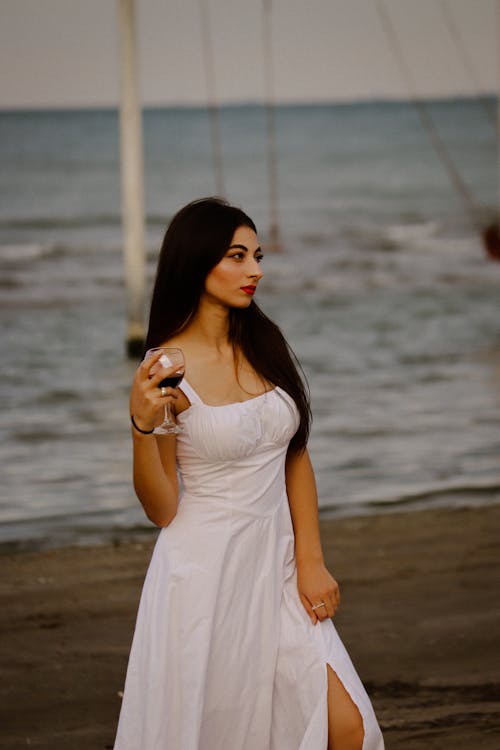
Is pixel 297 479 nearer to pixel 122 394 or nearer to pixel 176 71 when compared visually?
pixel 122 394

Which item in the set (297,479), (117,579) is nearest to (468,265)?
(117,579)

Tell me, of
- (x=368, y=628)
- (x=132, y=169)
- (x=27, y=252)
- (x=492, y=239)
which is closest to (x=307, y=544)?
(x=368, y=628)

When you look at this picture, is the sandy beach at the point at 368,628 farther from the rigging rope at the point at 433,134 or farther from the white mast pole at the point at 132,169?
the rigging rope at the point at 433,134

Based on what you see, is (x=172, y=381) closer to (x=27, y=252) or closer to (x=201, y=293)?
(x=201, y=293)

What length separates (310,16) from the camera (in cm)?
4231

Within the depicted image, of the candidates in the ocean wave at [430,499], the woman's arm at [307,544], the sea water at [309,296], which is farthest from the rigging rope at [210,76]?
the woman's arm at [307,544]

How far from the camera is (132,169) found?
1437cm

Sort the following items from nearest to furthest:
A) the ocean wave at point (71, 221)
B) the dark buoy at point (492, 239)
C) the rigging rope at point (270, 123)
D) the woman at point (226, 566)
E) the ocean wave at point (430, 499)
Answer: the woman at point (226, 566)
the ocean wave at point (430, 499)
the rigging rope at point (270, 123)
the dark buoy at point (492, 239)
the ocean wave at point (71, 221)

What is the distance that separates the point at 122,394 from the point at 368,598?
21.2 ft

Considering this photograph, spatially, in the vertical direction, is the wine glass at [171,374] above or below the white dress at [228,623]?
above

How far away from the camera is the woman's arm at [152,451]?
2643 millimetres

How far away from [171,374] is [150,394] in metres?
0.06

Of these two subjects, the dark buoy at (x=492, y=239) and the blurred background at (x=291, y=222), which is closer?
the blurred background at (x=291, y=222)

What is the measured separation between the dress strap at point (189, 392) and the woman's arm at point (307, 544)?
0.29m
